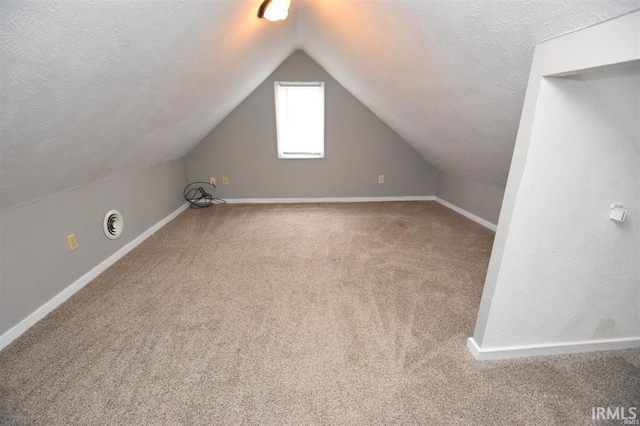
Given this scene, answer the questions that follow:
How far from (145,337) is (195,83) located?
5.62 ft

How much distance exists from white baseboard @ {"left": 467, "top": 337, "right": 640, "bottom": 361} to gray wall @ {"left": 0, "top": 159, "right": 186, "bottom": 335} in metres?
2.51

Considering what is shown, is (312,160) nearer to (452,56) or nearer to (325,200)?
(325,200)

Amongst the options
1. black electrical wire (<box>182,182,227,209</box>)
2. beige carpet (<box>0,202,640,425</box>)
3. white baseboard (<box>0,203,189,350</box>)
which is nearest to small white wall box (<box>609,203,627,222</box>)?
beige carpet (<box>0,202,640,425</box>)

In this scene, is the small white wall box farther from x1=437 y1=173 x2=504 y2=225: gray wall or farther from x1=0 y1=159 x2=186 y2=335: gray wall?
x1=0 y1=159 x2=186 y2=335: gray wall

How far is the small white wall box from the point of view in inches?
45.6

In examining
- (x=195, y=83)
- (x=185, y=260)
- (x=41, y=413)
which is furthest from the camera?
(x=185, y=260)

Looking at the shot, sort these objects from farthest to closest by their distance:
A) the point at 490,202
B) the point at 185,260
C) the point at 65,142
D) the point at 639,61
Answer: the point at 490,202 < the point at 185,260 < the point at 65,142 < the point at 639,61

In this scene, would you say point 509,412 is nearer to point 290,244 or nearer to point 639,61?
point 639,61

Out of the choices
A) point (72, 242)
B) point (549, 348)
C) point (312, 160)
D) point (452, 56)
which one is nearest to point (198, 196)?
point (312, 160)

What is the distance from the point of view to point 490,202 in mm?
3045

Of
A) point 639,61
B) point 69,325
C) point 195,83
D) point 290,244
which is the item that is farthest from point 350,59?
point 69,325

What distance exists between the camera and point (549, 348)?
1389 millimetres
